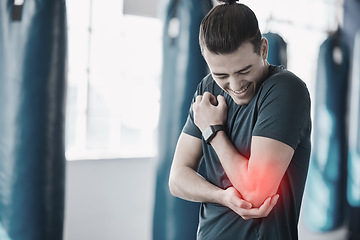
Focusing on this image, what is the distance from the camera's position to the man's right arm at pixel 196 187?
897 millimetres

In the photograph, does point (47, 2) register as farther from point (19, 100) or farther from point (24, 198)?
point (24, 198)

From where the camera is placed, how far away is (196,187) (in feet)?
3.37

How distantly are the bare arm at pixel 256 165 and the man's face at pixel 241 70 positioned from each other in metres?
0.13

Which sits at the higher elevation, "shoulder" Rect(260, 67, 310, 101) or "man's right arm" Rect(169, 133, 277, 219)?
"shoulder" Rect(260, 67, 310, 101)

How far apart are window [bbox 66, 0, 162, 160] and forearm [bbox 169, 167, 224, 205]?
6.75 ft

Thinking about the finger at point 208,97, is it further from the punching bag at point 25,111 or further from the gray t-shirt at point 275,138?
the punching bag at point 25,111

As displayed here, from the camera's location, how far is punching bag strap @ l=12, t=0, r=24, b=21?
1577mm

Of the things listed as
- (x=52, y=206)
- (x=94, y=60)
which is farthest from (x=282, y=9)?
(x=52, y=206)

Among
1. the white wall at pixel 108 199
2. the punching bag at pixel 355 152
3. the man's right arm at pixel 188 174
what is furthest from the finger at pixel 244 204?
Result: the punching bag at pixel 355 152

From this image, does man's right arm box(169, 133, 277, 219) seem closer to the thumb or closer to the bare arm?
the bare arm

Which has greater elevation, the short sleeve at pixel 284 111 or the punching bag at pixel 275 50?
the punching bag at pixel 275 50

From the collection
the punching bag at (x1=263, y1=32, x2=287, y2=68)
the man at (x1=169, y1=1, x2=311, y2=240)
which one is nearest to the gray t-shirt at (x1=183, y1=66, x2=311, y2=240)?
the man at (x1=169, y1=1, x2=311, y2=240)

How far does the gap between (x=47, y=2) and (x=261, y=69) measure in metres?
1.11

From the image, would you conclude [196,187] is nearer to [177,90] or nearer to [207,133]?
[207,133]
